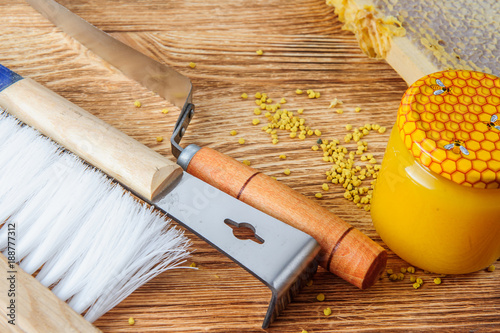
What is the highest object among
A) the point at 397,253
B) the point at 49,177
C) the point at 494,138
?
the point at 494,138

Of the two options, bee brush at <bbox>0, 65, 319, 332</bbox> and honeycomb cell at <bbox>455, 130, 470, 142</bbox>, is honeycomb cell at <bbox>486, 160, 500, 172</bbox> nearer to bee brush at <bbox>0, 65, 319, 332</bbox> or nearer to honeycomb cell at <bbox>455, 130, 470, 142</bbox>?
honeycomb cell at <bbox>455, 130, 470, 142</bbox>

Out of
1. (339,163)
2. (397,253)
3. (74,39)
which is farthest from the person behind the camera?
(74,39)

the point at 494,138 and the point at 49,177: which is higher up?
the point at 494,138

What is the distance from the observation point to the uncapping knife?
0.67 metres

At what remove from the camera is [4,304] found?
0.63 meters

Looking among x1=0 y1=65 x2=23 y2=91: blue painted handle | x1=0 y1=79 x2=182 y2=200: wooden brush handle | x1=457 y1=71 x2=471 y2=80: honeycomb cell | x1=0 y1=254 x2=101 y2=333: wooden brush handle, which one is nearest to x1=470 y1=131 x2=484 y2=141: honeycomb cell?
x1=457 y1=71 x2=471 y2=80: honeycomb cell

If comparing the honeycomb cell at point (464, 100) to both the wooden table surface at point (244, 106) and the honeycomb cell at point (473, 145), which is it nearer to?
the honeycomb cell at point (473, 145)

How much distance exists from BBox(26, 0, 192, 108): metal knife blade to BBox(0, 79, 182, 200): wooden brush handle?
0.17 meters

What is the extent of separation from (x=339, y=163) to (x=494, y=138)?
0.32 m

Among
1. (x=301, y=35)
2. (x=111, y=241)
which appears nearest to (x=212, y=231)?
(x=111, y=241)

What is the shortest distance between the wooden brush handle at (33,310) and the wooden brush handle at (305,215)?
27 cm

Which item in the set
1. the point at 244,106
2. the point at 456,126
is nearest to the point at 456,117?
the point at 456,126

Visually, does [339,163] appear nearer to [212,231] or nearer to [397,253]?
[397,253]

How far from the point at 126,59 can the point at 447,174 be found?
654 millimetres
